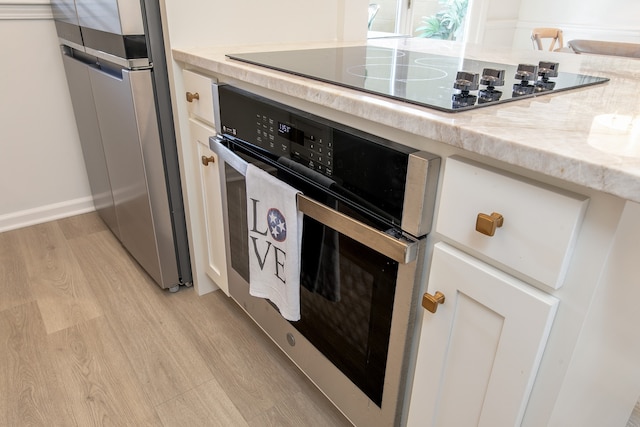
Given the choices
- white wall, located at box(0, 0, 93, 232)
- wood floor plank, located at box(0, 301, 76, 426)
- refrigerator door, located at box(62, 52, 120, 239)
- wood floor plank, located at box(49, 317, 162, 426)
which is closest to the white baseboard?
white wall, located at box(0, 0, 93, 232)

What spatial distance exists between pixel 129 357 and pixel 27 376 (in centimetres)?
28

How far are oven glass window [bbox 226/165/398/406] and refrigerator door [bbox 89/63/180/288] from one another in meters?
0.60

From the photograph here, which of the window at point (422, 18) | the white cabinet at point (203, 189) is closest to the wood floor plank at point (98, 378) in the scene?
the white cabinet at point (203, 189)

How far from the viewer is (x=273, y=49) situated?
4.25ft

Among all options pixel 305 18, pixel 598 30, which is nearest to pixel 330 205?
pixel 305 18

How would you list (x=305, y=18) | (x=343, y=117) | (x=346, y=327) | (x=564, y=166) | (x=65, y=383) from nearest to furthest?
1. (x=564, y=166)
2. (x=343, y=117)
3. (x=346, y=327)
4. (x=65, y=383)
5. (x=305, y=18)

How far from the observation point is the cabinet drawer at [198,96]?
1.19m

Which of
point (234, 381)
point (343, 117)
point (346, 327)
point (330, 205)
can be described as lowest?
point (234, 381)

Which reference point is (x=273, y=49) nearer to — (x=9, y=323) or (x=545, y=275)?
(x=545, y=275)

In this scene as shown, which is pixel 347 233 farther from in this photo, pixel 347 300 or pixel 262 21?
pixel 262 21

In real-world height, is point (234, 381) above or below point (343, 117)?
below

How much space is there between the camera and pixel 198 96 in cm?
124

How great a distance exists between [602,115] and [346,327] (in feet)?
1.98

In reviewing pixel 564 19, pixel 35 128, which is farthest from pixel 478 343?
pixel 564 19
